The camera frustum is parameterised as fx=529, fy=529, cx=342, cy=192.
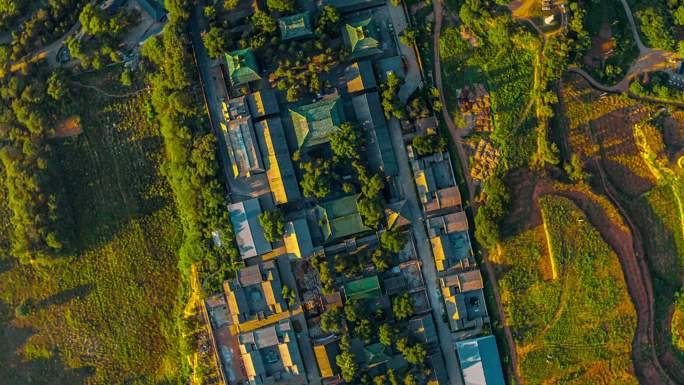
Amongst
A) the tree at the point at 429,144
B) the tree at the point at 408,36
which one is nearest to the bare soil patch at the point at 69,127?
the tree at the point at 408,36

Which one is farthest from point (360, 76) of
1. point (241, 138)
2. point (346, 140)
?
point (241, 138)

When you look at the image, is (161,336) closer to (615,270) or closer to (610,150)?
(615,270)

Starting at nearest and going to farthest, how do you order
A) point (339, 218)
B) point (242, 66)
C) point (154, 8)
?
point (242, 66) → point (339, 218) → point (154, 8)

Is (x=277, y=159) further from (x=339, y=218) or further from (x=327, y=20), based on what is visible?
(x=327, y=20)

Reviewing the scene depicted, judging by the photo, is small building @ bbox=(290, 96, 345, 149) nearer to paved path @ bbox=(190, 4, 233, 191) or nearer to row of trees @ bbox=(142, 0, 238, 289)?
paved path @ bbox=(190, 4, 233, 191)

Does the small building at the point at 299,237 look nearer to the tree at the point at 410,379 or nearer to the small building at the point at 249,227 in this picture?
the small building at the point at 249,227

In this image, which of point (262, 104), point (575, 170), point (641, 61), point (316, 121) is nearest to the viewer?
point (316, 121)
